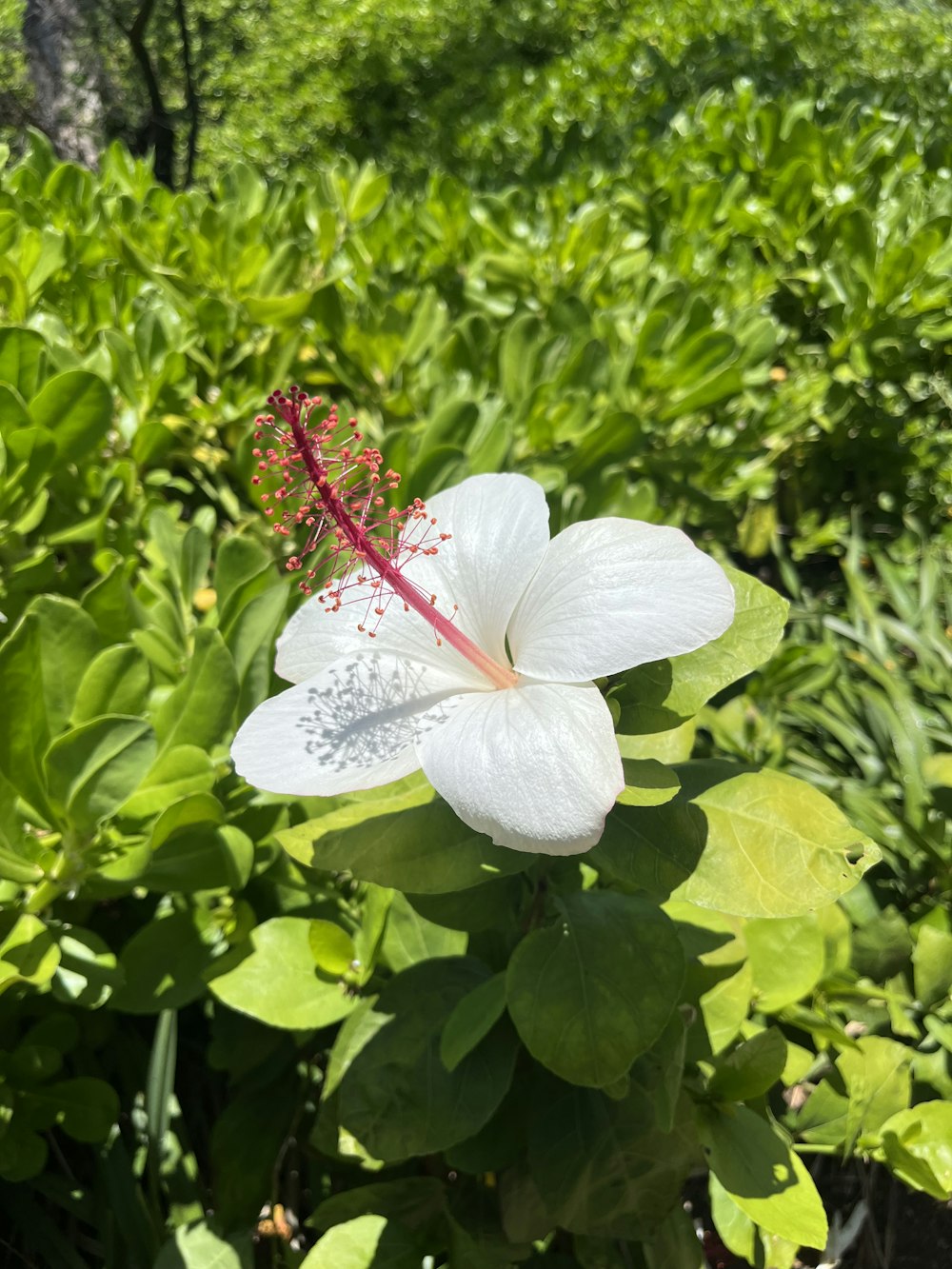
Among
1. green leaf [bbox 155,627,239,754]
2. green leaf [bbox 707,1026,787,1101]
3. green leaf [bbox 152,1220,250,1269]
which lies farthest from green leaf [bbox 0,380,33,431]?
green leaf [bbox 707,1026,787,1101]

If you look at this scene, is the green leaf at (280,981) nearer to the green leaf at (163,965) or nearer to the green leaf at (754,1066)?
the green leaf at (163,965)

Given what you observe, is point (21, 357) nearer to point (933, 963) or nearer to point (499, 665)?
point (499, 665)

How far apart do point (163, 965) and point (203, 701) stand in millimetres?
327

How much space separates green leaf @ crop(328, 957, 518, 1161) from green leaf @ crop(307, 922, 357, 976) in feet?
0.23

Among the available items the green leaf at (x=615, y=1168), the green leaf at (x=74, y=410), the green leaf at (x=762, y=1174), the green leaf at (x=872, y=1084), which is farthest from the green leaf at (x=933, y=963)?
the green leaf at (x=74, y=410)

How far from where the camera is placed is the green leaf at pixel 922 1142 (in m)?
1.10

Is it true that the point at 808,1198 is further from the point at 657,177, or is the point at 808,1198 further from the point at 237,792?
the point at 657,177

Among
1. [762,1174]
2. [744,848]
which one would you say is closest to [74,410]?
[744,848]

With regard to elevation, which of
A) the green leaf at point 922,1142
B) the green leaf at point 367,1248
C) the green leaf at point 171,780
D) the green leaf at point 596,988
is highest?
the green leaf at point 171,780

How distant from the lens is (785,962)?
3.89 feet

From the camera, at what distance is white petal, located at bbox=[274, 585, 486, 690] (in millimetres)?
863

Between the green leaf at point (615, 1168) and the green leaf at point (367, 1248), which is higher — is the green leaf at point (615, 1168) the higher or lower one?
the higher one

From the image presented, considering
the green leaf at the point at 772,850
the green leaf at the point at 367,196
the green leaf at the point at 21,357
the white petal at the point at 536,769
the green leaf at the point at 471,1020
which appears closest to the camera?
the white petal at the point at 536,769

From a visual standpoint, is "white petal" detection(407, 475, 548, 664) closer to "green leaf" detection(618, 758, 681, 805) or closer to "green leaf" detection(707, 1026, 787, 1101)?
"green leaf" detection(618, 758, 681, 805)
